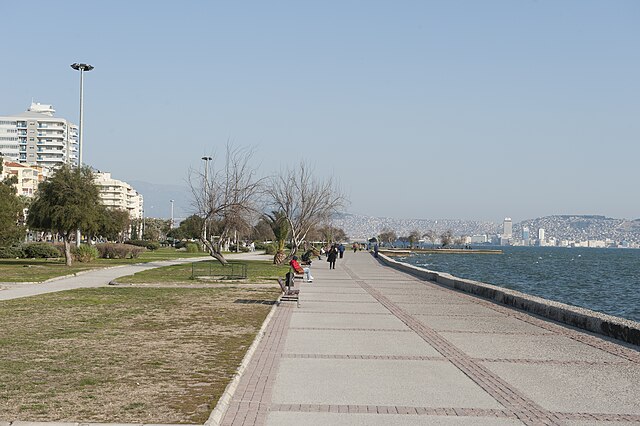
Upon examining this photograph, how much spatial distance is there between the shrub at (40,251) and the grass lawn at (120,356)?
3335 centimetres

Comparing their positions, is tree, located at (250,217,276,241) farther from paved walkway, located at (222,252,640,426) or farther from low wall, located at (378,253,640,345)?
paved walkway, located at (222,252,640,426)

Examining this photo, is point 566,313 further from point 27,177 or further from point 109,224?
point 27,177

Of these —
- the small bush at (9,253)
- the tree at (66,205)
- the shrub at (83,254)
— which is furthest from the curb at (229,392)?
the small bush at (9,253)

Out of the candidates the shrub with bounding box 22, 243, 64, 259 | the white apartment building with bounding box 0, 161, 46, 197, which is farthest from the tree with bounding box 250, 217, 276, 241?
the shrub with bounding box 22, 243, 64, 259

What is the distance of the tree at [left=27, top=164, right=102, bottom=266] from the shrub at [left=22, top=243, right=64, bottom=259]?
970 centimetres

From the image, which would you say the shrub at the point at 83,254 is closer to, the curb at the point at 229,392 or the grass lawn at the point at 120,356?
the grass lawn at the point at 120,356

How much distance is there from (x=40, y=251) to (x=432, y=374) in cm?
4597

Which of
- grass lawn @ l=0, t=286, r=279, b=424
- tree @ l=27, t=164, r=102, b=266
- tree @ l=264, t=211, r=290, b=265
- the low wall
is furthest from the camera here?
tree @ l=264, t=211, r=290, b=265

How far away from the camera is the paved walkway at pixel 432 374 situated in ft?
26.4

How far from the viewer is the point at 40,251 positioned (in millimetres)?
51938

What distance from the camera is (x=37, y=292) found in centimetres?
2344

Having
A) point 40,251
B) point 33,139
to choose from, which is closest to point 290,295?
point 40,251

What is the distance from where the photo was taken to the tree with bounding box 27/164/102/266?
40875mm

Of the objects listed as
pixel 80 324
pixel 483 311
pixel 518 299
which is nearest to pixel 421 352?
pixel 80 324
